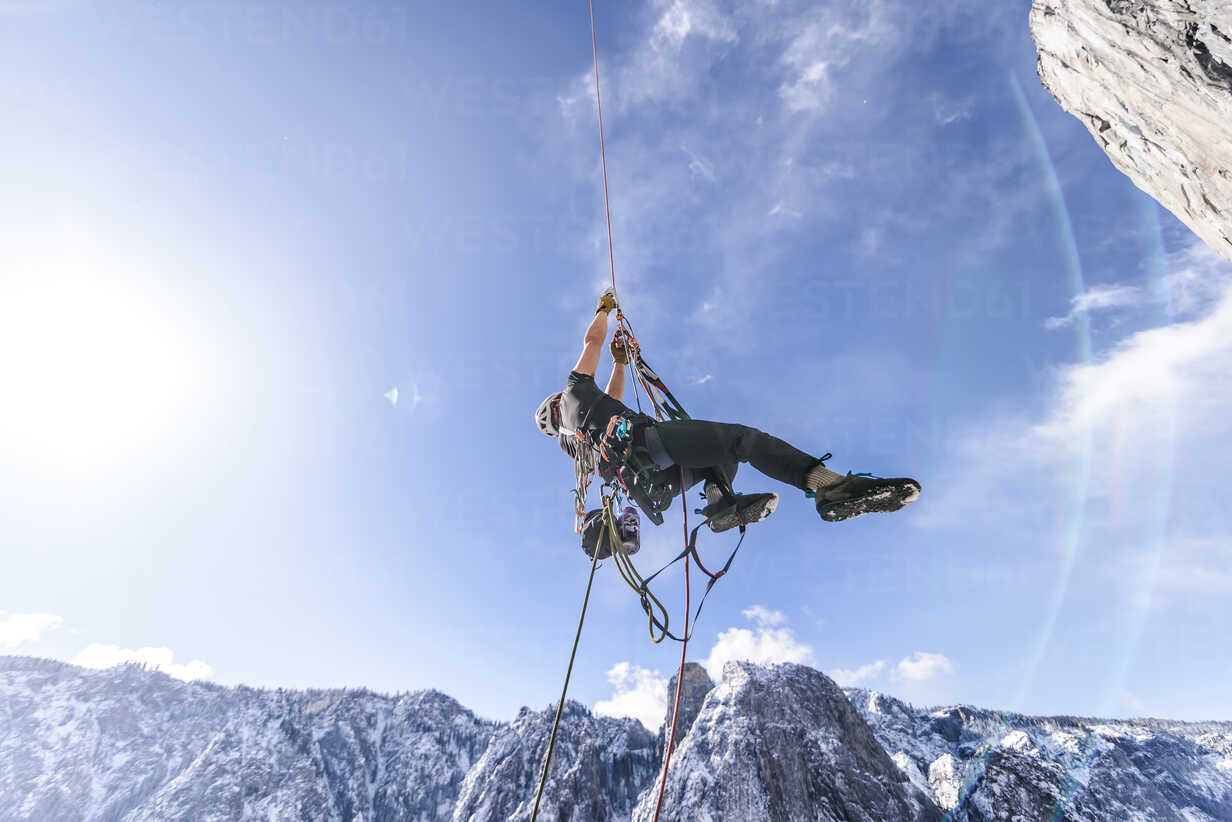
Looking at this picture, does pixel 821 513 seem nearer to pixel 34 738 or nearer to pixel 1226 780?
pixel 1226 780

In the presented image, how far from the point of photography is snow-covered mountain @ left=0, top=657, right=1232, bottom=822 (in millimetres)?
44188

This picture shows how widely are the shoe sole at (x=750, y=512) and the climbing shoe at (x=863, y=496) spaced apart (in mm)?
777

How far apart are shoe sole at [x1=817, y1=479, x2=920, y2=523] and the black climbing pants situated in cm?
35

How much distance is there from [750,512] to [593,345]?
9.16 ft

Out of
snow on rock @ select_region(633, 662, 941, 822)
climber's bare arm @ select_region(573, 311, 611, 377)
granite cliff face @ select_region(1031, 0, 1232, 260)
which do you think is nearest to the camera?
granite cliff face @ select_region(1031, 0, 1232, 260)

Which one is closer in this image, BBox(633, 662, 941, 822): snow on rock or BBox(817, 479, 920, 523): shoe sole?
BBox(817, 479, 920, 523): shoe sole

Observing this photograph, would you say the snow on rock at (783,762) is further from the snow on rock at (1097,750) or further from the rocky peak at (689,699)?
the rocky peak at (689,699)

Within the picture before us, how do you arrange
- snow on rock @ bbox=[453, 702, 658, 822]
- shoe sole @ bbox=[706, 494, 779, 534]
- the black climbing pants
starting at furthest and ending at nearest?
snow on rock @ bbox=[453, 702, 658, 822] → shoe sole @ bbox=[706, 494, 779, 534] → the black climbing pants

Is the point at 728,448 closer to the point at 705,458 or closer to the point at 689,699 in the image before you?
the point at 705,458

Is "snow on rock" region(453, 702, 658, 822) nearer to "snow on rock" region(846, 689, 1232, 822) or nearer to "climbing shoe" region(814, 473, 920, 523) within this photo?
"snow on rock" region(846, 689, 1232, 822)

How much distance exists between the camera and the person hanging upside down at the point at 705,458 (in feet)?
15.5

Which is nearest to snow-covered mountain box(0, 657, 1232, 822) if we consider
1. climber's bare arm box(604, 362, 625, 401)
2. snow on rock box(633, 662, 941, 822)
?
snow on rock box(633, 662, 941, 822)

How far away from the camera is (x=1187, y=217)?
19.6ft

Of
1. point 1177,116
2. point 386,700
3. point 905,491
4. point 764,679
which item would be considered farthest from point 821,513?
point 386,700
